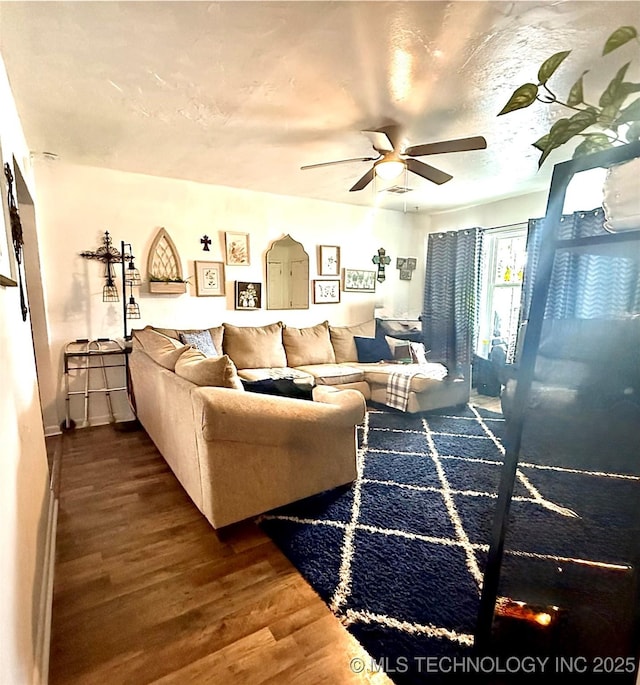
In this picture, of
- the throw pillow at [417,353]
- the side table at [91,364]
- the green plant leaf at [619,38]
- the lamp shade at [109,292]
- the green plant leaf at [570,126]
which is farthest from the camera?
the throw pillow at [417,353]

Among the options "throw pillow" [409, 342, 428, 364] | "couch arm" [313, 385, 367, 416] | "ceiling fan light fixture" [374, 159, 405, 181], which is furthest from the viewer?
"throw pillow" [409, 342, 428, 364]

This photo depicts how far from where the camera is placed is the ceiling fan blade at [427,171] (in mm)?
2775

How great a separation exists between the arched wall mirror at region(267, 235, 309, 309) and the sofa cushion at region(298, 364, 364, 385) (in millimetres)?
925

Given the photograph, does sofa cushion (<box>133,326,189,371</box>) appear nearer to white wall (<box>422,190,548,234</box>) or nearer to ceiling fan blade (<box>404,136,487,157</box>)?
ceiling fan blade (<box>404,136,487,157</box>)

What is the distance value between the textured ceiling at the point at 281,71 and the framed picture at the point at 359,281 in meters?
1.99

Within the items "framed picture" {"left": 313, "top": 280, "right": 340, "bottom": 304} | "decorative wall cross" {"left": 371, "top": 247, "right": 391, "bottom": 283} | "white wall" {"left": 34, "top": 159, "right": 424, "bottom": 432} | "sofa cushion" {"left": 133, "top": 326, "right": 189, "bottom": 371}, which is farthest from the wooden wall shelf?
"decorative wall cross" {"left": 371, "top": 247, "right": 391, "bottom": 283}

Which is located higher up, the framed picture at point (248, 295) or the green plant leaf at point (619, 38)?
the green plant leaf at point (619, 38)

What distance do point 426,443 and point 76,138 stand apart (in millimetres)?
3549

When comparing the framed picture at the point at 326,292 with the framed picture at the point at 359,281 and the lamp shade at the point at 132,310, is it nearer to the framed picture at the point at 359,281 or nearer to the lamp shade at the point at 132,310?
the framed picture at the point at 359,281

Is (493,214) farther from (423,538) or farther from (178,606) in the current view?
(178,606)

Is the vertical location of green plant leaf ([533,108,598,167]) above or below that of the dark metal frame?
above

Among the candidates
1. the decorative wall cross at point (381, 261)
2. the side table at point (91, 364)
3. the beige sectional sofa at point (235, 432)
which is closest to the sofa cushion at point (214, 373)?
the beige sectional sofa at point (235, 432)

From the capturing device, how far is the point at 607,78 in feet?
6.75

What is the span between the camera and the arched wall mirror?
4.50m
